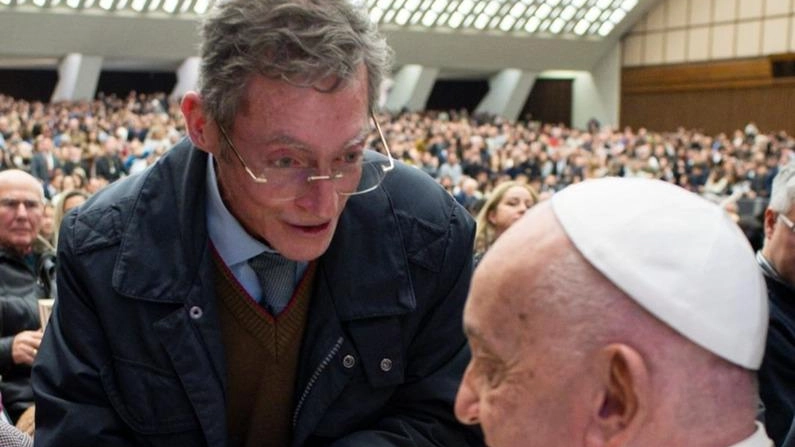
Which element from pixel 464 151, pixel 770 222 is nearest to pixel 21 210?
pixel 770 222

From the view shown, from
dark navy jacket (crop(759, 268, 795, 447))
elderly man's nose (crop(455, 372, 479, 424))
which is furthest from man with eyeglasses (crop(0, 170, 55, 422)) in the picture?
elderly man's nose (crop(455, 372, 479, 424))

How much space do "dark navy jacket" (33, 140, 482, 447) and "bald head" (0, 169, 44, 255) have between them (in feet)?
10.3

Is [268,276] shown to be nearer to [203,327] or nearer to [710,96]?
[203,327]

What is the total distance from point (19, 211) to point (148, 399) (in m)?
3.49

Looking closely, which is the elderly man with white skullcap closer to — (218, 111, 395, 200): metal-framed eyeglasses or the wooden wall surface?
(218, 111, 395, 200): metal-framed eyeglasses

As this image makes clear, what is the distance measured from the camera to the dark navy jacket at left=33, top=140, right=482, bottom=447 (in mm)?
1501

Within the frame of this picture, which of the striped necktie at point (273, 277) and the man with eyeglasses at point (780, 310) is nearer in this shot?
the striped necktie at point (273, 277)

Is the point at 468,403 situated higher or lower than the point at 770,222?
lower

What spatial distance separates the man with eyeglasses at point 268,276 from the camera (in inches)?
57.2

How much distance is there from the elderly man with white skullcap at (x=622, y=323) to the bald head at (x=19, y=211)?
3.93 meters

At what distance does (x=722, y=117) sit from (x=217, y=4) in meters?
30.6

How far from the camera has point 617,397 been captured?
909mm

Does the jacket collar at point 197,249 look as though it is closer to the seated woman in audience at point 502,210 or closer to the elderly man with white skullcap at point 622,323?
the elderly man with white skullcap at point 622,323

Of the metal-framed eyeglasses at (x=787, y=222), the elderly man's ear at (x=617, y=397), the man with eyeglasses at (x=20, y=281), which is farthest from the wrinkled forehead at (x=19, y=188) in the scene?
the elderly man's ear at (x=617, y=397)
